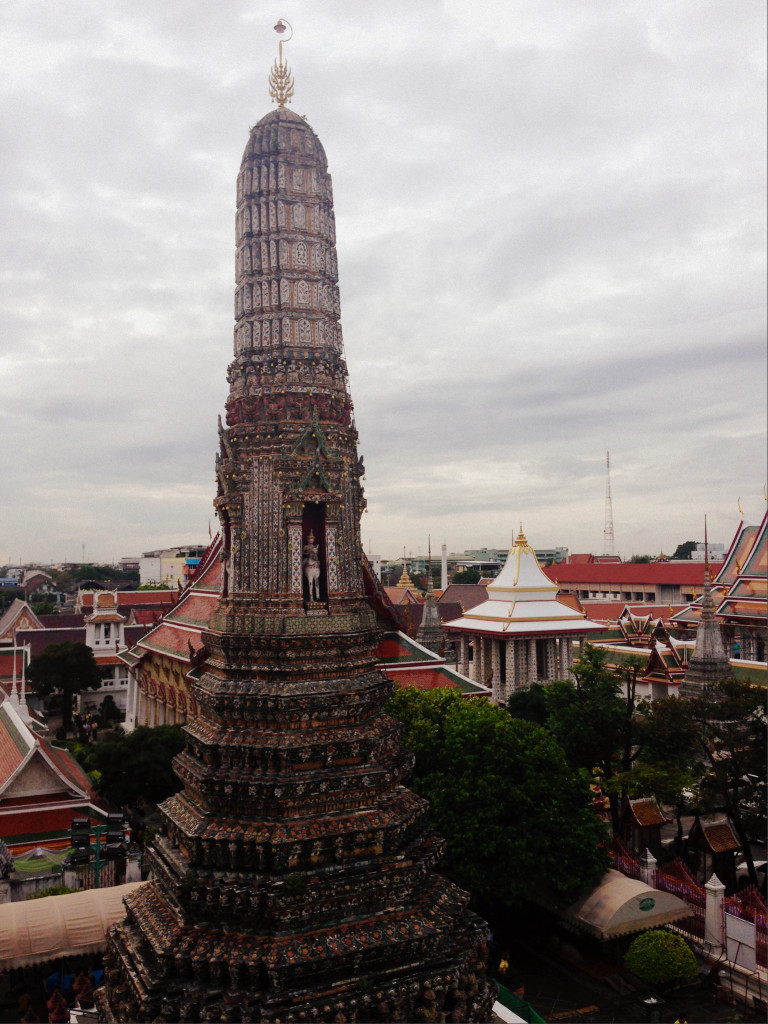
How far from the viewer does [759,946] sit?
60.2 feet

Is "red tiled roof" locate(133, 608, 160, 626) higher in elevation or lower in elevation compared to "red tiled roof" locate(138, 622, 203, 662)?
lower

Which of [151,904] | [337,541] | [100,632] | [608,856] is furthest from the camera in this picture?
[100,632]

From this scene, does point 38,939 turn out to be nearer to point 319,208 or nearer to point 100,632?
point 319,208

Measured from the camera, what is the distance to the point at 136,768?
25.1 m

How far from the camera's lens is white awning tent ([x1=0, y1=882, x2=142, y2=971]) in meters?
15.6

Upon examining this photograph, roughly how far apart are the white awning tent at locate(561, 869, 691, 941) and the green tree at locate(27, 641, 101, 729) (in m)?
37.0

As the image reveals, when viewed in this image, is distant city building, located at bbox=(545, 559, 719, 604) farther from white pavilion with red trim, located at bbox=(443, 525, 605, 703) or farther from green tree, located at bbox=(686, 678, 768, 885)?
green tree, located at bbox=(686, 678, 768, 885)

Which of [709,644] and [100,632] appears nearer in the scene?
[709,644]


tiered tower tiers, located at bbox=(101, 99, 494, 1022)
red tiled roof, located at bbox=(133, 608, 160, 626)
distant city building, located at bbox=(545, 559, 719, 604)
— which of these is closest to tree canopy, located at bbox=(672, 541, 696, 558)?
distant city building, located at bbox=(545, 559, 719, 604)

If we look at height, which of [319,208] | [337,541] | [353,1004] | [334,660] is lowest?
[353,1004]

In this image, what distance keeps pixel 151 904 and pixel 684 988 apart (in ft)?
44.4

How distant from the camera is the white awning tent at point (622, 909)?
1847cm

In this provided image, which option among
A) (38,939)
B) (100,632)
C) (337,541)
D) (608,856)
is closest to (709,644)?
(608,856)

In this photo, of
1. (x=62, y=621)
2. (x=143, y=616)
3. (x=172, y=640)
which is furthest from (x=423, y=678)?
(x=62, y=621)
